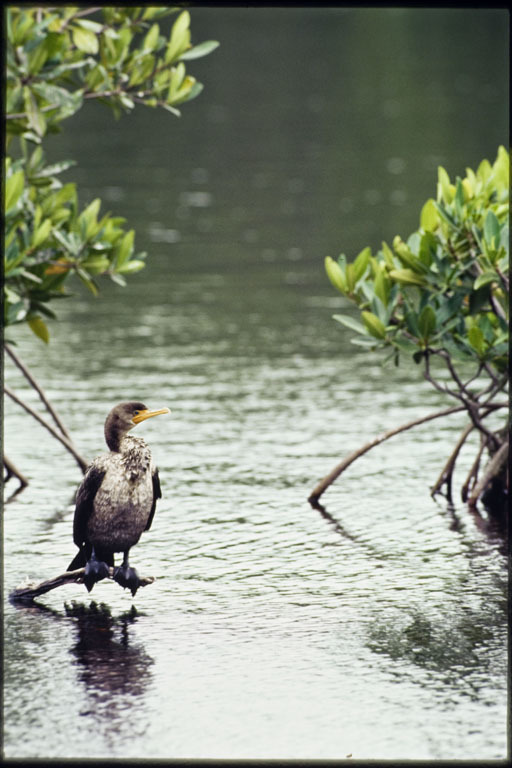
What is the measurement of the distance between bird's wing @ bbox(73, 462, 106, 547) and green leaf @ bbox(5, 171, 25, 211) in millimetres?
3149

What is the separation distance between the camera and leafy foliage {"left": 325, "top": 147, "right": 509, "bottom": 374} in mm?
11992

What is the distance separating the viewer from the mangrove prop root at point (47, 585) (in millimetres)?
9945

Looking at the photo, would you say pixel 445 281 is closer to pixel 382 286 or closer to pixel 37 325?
pixel 382 286

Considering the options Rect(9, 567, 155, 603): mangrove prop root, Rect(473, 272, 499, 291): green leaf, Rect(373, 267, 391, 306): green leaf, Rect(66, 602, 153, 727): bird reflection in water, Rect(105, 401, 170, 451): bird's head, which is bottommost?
Rect(66, 602, 153, 727): bird reflection in water

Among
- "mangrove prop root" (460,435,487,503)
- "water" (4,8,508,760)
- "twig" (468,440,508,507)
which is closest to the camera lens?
"water" (4,8,508,760)

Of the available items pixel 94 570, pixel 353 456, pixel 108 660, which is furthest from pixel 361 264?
pixel 108 660

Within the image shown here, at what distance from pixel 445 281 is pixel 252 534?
272 cm

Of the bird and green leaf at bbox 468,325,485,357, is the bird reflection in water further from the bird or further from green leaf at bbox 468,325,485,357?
green leaf at bbox 468,325,485,357

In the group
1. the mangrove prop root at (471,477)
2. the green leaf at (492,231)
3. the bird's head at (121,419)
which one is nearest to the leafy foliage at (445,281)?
the green leaf at (492,231)

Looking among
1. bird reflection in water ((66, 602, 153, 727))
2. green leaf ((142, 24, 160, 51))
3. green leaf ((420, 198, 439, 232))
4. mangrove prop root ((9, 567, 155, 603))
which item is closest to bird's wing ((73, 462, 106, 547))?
mangrove prop root ((9, 567, 155, 603))

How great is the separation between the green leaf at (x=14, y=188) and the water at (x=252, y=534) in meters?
2.83

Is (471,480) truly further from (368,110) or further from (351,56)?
(351,56)

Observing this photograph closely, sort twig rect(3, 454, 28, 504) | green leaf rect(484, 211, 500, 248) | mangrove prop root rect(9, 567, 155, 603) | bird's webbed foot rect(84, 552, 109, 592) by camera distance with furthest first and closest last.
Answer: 1. twig rect(3, 454, 28, 504)
2. green leaf rect(484, 211, 500, 248)
3. mangrove prop root rect(9, 567, 155, 603)
4. bird's webbed foot rect(84, 552, 109, 592)

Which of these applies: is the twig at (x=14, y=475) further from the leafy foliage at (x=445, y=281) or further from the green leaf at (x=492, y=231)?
the green leaf at (x=492, y=231)
